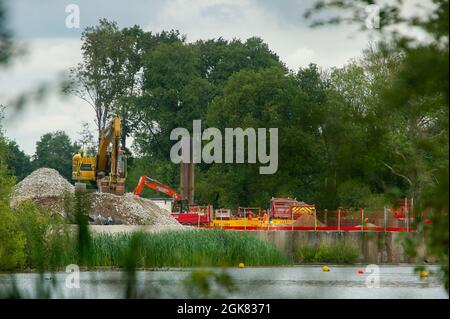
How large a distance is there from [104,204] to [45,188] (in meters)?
3.56

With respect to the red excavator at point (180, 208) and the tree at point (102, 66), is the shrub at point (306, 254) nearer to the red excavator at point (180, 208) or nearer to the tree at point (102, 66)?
the red excavator at point (180, 208)

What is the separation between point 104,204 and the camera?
6228 cm

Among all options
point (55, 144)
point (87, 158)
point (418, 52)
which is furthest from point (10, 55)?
point (55, 144)

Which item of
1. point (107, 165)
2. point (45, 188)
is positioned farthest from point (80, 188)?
point (107, 165)

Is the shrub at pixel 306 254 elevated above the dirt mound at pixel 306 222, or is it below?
below

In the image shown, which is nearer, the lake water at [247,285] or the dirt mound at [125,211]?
the lake water at [247,285]

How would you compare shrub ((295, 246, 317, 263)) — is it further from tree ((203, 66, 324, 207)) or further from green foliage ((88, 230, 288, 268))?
green foliage ((88, 230, 288, 268))

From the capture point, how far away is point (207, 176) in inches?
3317

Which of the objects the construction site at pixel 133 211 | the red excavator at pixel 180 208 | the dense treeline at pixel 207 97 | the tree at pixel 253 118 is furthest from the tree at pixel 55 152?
the construction site at pixel 133 211

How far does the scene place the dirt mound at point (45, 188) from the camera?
6109cm

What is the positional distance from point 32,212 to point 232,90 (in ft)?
138

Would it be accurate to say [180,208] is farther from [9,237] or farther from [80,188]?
[80,188]

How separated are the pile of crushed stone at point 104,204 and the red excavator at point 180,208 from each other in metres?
2.26
